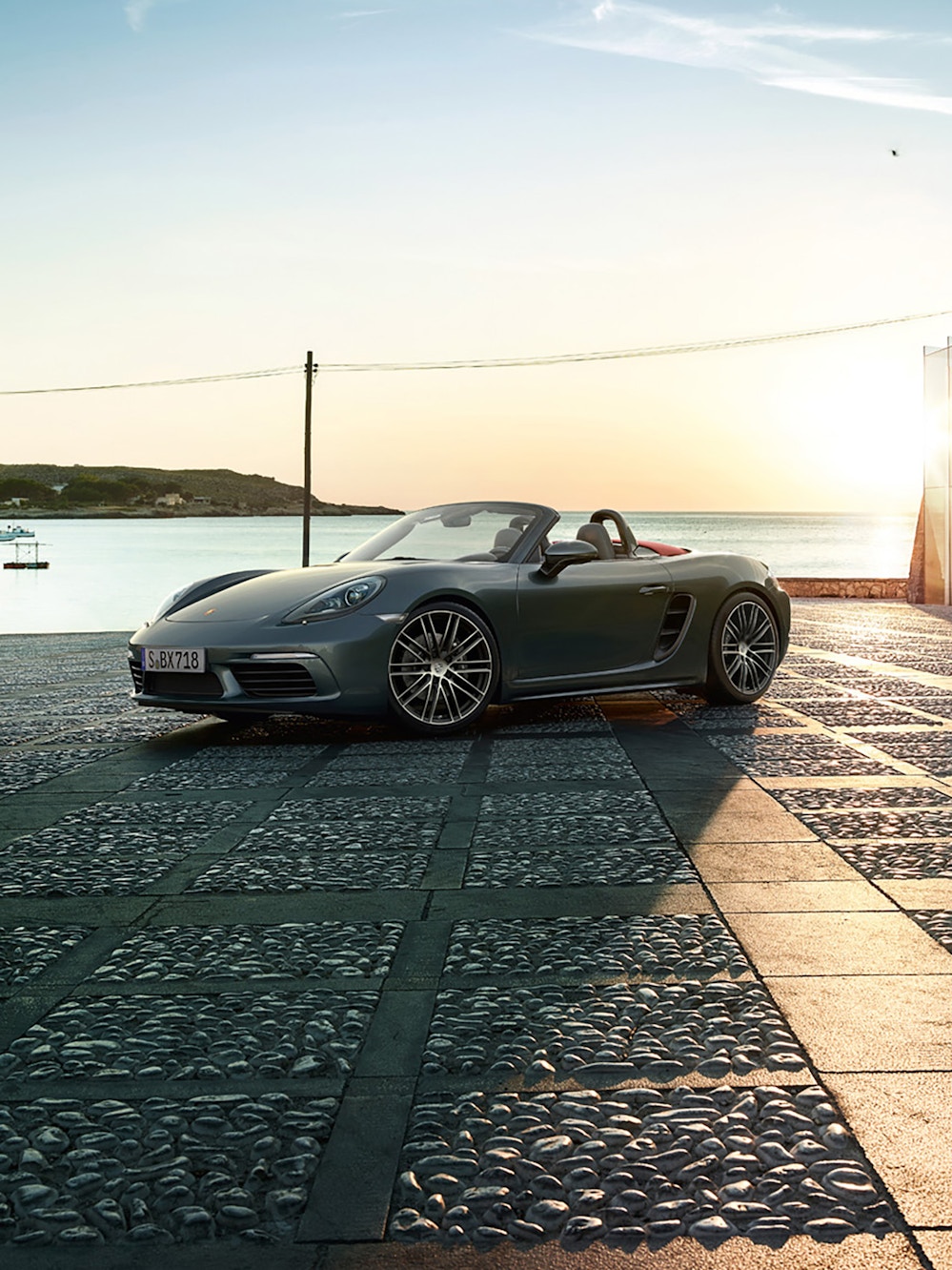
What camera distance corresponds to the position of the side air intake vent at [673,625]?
26.7 ft

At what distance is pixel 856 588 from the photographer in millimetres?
33344

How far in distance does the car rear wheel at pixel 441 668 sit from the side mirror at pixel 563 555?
0.54 metres

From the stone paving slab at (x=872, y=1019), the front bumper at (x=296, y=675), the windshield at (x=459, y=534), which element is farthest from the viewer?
the windshield at (x=459, y=534)

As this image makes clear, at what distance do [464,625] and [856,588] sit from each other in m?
27.6

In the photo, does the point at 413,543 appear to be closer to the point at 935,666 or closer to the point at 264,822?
the point at 264,822

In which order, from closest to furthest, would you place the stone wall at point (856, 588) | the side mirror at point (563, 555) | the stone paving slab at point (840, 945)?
the stone paving slab at point (840, 945)
the side mirror at point (563, 555)
the stone wall at point (856, 588)

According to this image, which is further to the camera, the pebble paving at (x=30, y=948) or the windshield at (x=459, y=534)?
the windshield at (x=459, y=534)

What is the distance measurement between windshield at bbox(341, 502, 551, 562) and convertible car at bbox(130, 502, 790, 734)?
1 centimetres

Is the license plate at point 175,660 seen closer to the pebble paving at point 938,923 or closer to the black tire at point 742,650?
the black tire at point 742,650

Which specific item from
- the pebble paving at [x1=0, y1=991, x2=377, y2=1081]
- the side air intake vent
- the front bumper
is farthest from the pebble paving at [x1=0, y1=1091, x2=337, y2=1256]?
the side air intake vent

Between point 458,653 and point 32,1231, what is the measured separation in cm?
549

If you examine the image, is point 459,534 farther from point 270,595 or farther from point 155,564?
point 155,564

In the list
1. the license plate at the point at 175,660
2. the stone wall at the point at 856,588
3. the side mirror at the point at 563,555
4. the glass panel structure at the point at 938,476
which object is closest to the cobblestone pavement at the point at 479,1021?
the license plate at the point at 175,660

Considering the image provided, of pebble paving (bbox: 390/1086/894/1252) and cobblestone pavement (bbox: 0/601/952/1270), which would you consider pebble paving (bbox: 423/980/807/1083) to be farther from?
pebble paving (bbox: 390/1086/894/1252)
